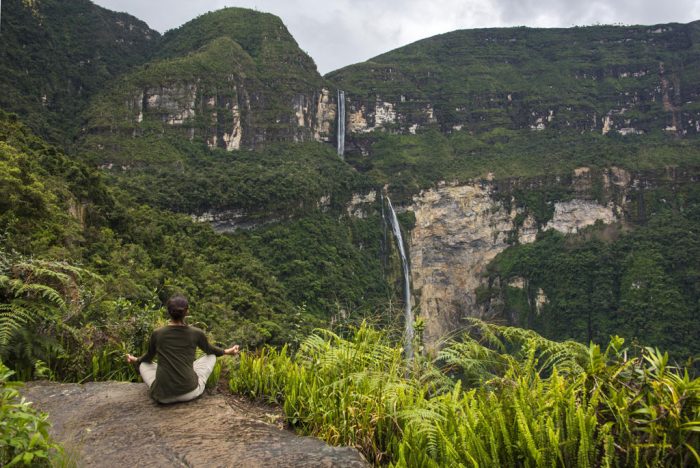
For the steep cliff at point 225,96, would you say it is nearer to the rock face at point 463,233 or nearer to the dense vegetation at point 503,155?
the dense vegetation at point 503,155

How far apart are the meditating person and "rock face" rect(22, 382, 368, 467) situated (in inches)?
3.8

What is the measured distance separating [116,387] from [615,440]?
3.55 meters

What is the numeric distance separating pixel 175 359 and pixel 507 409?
2.32 m

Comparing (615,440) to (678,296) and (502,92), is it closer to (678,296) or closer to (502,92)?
(678,296)

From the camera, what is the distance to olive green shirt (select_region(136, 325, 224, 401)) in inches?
138

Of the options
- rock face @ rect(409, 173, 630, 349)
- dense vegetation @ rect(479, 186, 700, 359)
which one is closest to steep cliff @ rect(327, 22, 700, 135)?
rock face @ rect(409, 173, 630, 349)

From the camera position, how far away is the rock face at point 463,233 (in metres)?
50.2

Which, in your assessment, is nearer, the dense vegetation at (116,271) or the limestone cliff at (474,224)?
the dense vegetation at (116,271)

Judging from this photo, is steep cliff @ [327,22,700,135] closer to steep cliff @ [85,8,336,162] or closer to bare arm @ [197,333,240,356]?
steep cliff @ [85,8,336,162]

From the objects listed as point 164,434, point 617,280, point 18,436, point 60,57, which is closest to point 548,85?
point 617,280

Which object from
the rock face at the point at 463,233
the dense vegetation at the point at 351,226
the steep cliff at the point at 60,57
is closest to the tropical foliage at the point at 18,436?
the dense vegetation at the point at 351,226

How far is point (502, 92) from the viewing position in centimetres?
7012

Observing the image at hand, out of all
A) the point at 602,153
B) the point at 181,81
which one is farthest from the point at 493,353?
the point at 602,153

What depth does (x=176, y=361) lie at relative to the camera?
3.53 metres
